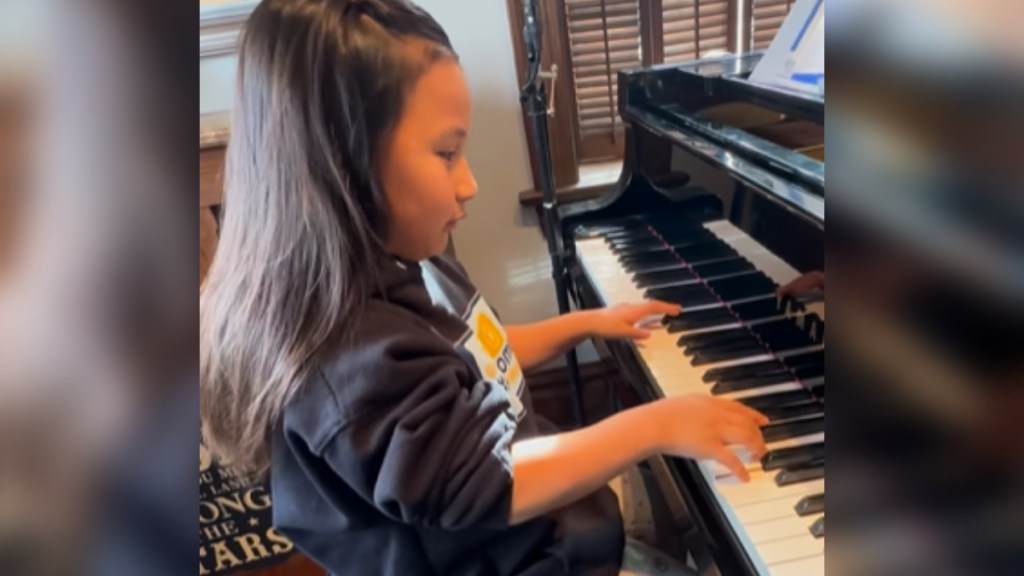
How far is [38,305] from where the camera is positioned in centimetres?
15

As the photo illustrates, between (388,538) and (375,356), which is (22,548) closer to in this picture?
(375,356)

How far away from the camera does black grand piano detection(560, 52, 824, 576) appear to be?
73 cm

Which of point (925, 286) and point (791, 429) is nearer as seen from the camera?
point (925, 286)

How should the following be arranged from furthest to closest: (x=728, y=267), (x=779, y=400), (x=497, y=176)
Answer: (x=497, y=176)
(x=728, y=267)
(x=779, y=400)

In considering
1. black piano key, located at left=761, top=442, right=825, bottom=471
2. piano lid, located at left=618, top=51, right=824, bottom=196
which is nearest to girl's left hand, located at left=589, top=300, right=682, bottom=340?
piano lid, located at left=618, top=51, right=824, bottom=196

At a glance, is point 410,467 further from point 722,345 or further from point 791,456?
point 722,345

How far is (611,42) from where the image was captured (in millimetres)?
1867

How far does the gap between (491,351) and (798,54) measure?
0.68m

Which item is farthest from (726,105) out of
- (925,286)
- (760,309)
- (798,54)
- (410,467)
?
(925,286)

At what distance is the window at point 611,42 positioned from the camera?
1837 millimetres

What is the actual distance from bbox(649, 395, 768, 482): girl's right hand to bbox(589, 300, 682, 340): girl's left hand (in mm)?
289

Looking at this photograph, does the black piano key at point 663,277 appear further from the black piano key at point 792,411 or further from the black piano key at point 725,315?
the black piano key at point 792,411

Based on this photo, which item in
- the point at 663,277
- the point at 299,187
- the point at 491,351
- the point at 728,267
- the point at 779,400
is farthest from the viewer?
the point at 663,277

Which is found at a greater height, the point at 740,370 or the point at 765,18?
the point at 765,18
